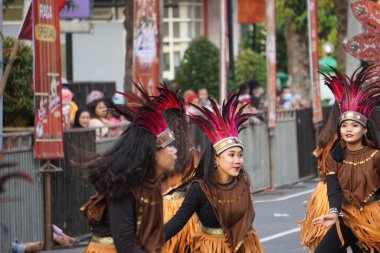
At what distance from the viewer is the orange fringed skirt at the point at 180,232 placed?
411 inches

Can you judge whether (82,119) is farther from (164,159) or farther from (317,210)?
(164,159)

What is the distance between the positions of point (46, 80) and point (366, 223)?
4761 mm

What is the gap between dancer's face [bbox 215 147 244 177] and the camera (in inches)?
347

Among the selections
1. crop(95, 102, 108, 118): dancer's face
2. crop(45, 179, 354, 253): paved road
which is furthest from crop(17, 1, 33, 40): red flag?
crop(95, 102, 108, 118): dancer's face

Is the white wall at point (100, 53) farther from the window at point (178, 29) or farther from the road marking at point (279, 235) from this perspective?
the road marking at point (279, 235)

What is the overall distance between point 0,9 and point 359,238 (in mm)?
5150

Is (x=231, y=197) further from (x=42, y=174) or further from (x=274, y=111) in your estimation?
(x=274, y=111)

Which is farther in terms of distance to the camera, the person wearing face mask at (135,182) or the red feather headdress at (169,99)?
the red feather headdress at (169,99)

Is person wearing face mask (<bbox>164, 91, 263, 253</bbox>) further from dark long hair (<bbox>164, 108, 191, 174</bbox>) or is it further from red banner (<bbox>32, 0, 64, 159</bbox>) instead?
red banner (<bbox>32, 0, 64, 159</bbox>)

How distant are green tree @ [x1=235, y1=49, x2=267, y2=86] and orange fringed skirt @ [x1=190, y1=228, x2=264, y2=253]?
78.7ft

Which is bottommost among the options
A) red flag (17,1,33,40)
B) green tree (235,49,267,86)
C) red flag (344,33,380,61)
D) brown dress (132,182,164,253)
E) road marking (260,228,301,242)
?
road marking (260,228,301,242)

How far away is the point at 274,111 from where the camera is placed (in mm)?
20781

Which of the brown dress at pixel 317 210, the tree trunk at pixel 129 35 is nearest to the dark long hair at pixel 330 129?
the brown dress at pixel 317 210

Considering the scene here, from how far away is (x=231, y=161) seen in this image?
8836 mm
